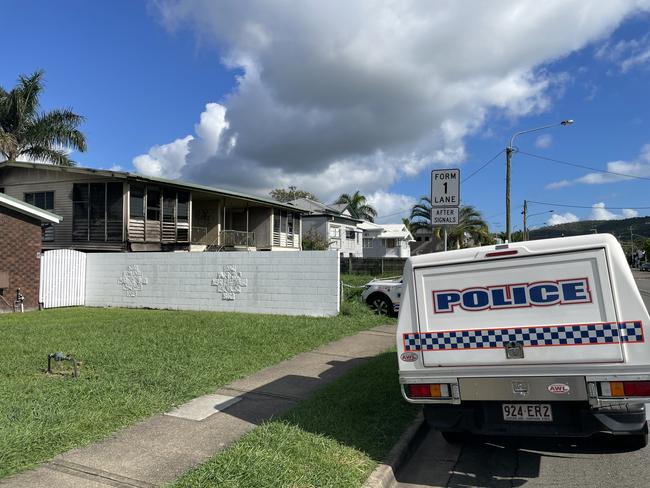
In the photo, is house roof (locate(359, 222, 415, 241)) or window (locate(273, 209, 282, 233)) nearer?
window (locate(273, 209, 282, 233))

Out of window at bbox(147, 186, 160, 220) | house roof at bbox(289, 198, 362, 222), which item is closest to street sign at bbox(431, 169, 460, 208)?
window at bbox(147, 186, 160, 220)

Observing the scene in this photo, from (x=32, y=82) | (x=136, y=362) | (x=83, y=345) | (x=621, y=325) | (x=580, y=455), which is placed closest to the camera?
(x=621, y=325)

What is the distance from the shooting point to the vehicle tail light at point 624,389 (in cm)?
369

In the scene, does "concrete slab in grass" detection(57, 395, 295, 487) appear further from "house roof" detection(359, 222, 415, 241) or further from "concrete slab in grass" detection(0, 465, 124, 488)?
"house roof" detection(359, 222, 415, 241)

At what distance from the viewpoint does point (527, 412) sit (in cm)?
412

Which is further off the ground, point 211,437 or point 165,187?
point 165,187

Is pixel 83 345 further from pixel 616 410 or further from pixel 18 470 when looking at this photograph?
pixel 616 410

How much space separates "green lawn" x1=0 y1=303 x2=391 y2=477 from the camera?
473 cm

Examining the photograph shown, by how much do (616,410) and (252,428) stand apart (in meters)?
3.21

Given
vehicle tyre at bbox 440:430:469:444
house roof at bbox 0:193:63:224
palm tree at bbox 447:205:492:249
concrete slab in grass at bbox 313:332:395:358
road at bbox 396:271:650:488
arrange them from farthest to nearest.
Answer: palm tree at bbox 447:205:492:249 → house roof at bbox 0:193:63:224 → concrete slab in grass at bbox 313:332:395:358 → vehicle tyre at bbox 440:430:469:444 → road at bbox 396:271:650:488

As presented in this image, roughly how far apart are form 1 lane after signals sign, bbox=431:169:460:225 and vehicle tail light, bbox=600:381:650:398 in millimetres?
4606

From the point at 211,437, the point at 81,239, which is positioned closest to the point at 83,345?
the point at 211,437

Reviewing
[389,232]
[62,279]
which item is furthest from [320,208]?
[62,279]

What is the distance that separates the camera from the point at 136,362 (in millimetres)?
7410
